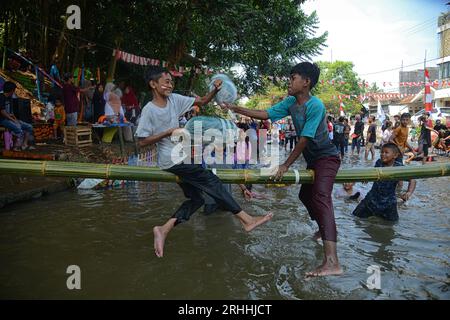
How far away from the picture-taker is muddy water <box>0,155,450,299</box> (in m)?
3.00

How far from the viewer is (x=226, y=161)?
20.7 feet

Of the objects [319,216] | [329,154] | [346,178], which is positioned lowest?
[319,216]

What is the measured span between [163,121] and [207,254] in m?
1.37

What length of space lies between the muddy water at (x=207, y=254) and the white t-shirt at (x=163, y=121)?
996 mm

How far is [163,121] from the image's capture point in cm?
339

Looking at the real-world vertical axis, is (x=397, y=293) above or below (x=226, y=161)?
below

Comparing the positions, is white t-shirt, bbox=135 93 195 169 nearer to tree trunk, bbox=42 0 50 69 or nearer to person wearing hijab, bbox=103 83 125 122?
person wearing hijab, bbox=103 83 125 122

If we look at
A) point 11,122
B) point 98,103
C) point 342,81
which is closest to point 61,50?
point 98,103

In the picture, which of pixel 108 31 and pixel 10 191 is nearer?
pixel 10 191

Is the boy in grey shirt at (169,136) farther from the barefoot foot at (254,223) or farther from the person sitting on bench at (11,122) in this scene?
the person sitting on bench at (11,122)

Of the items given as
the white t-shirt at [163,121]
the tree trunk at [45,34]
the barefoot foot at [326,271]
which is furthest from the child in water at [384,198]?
the tree trunk at [45,34]

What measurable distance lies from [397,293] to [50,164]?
10.3 ft

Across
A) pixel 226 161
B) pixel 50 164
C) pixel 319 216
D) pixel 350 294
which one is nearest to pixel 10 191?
pixel 50 164

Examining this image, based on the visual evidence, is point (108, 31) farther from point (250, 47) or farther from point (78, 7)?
point (250, 47)
